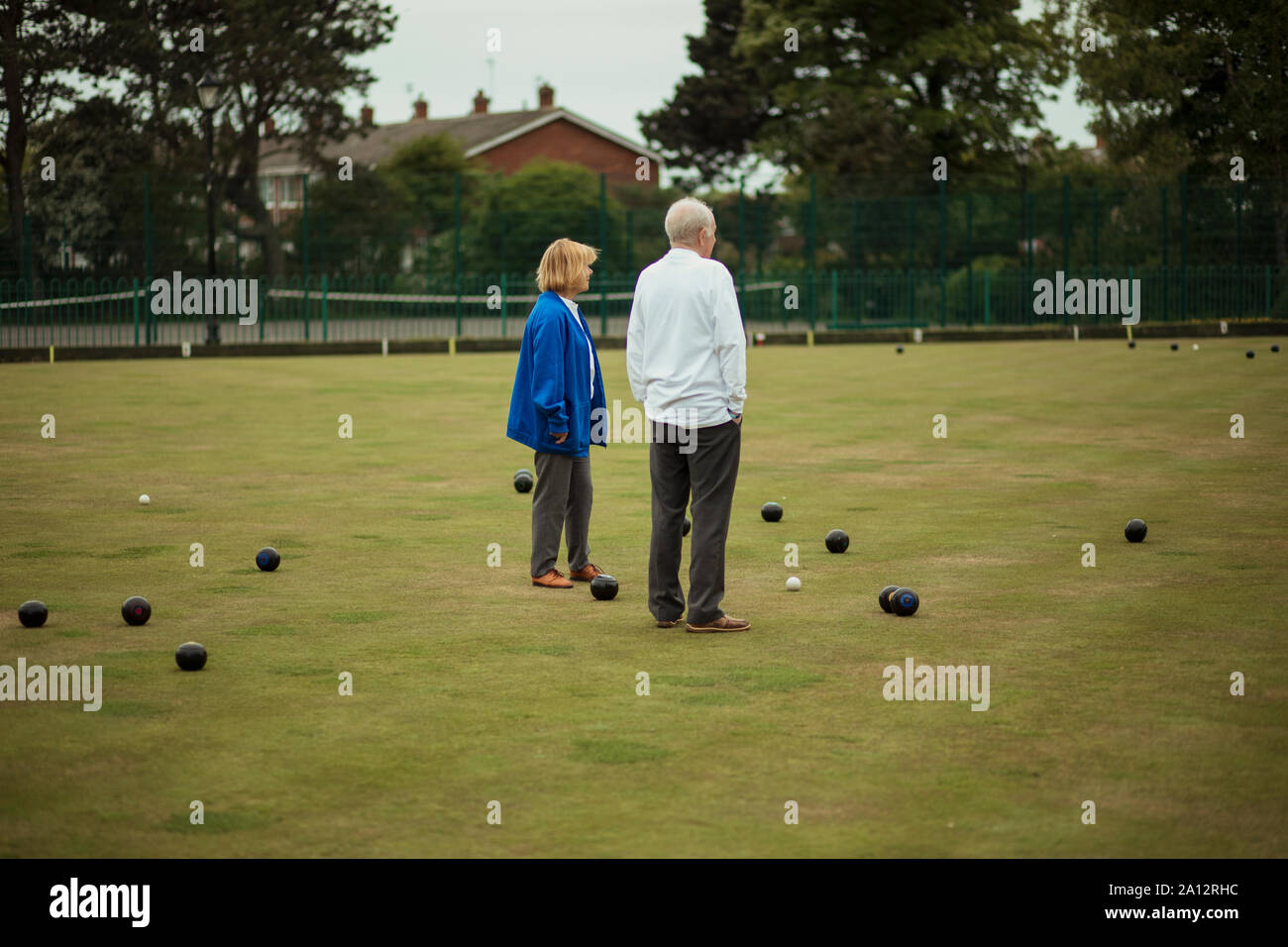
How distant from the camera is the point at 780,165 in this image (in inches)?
1961

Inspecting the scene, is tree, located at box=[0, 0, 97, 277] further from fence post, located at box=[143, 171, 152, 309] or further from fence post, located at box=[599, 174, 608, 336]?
fence post, located at box=[599, 174, 608, 336]

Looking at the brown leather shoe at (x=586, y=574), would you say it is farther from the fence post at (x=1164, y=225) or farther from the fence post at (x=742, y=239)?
the fence post at (x=1164, y=225)

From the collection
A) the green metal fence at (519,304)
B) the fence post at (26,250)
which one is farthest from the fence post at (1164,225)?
the fence post at (26,250)

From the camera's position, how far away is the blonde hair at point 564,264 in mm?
8195

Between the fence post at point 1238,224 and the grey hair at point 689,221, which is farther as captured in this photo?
the fence post at point 1238,224

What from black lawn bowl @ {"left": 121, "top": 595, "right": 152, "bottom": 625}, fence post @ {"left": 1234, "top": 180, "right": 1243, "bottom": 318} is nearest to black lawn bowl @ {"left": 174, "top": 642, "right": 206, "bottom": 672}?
black lawn bowl @ {"left": 121, "top": 595, "right": 152, "bottom": 625}

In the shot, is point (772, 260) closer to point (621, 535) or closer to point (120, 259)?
point (120, 259)

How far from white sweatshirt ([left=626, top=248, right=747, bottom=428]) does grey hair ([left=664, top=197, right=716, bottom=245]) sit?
79 millimetres

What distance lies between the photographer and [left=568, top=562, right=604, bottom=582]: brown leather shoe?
855 cm

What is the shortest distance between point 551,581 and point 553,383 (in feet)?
3.78

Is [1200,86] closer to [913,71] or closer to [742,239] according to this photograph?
[913,71]

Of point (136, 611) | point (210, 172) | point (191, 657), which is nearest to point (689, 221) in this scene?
point (191, 657)

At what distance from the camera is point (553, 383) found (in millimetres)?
8227
